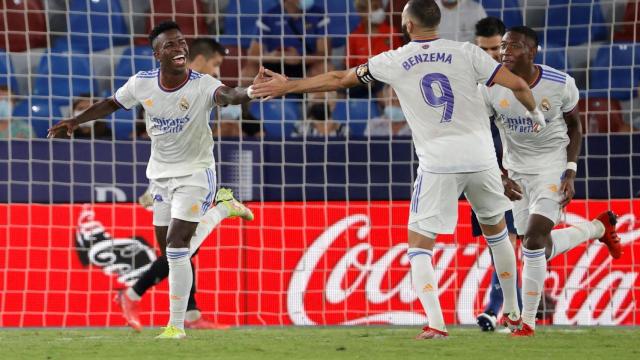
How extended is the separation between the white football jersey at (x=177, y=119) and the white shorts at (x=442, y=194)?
61.3 inches

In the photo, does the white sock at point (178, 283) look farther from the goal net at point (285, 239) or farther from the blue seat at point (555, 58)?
the blue seat at point (555, 58)

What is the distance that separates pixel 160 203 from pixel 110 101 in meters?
0.74

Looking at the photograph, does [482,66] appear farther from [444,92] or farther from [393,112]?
[393,112]

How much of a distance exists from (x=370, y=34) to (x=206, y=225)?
4.20 metres

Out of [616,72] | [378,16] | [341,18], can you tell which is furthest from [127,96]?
[616,72]

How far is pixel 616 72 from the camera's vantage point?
12.2 meters

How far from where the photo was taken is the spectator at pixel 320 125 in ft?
38.7

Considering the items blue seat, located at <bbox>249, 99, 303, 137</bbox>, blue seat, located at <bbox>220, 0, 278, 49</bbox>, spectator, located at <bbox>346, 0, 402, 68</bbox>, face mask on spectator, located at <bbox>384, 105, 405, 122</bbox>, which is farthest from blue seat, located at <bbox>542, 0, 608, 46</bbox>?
blue seat, located at <bbox>220, 0, 278, 49</bbox>

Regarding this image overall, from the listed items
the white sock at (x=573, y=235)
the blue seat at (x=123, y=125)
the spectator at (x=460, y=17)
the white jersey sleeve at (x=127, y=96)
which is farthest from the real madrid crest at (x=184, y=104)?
the spectator at (x=460, y=17)

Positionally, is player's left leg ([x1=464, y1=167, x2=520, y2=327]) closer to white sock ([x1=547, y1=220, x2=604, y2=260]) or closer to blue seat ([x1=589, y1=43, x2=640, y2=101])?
white sock ([x1=547, y1=220, x2=604, y2=260])

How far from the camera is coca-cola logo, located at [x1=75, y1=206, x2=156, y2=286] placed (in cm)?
1012

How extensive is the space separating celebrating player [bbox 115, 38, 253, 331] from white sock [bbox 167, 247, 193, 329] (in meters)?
0.79

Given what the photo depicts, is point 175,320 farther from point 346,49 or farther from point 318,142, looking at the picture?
point 346,49

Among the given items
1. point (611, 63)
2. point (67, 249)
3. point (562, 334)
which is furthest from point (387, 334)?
point (611, 63)
